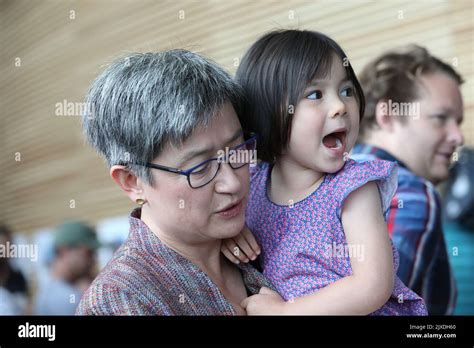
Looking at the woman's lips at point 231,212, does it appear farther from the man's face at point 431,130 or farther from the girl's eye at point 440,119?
the girl's eye at point 440,119

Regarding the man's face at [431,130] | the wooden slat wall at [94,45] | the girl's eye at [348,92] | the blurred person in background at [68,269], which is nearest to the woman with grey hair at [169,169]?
the girl's eye at [348,92]

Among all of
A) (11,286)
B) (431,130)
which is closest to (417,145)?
(431,130)

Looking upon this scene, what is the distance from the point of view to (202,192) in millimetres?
1488

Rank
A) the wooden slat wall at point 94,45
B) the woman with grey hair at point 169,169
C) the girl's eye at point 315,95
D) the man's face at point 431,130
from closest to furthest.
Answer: the woman with grey hair at point 169,169 → the girl's eye at point 315,95 → the man's face at point 431,130 → the wooden slat wall at point 94,45

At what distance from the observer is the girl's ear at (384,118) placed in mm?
2647

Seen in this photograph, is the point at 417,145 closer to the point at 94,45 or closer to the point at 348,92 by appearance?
the point at 348,92

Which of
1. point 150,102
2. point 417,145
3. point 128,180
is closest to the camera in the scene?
point 150,102

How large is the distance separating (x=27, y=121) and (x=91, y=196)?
1.19 m

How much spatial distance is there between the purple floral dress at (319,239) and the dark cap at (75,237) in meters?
3.14

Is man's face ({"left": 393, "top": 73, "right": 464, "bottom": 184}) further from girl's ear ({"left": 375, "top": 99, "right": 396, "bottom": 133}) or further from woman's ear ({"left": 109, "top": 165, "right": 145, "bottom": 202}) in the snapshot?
woman's ear ({"left": 109, "top": 165, "right": 145, "bottom": 202})

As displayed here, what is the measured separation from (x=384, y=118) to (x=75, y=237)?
2.79 meters

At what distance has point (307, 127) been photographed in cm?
155

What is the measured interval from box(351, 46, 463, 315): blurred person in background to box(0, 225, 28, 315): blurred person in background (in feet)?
7.46

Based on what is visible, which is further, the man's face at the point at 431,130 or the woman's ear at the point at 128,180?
the man's face at the point at 431,130
